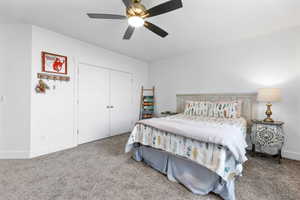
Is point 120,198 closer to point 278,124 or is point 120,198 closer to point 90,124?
point 90,124

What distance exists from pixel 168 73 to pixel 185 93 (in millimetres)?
953

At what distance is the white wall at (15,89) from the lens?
2553mm

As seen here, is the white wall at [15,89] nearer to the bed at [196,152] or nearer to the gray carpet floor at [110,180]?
the gray carpet floor at [110,180]

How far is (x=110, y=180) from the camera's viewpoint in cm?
192

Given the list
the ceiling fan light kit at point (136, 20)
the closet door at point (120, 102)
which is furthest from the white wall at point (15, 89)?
the ceiling fan light kit at point (136, 20)

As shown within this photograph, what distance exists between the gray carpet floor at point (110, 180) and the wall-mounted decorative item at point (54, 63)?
5.92ft

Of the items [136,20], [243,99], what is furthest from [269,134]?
[136,20]

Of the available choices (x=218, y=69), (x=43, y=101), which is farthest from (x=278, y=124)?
(x=43, y=101)

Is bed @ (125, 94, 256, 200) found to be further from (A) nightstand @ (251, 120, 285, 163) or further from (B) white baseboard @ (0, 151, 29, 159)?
(B) white baseboard @ (0, 151, 29, 159)

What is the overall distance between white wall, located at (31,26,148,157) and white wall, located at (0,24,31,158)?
11 centimetres

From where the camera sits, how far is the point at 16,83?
259 centimetres

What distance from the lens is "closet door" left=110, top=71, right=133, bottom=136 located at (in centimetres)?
407

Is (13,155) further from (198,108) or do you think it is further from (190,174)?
(198,108)

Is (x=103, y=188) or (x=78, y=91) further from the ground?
(x=78, y=91)
